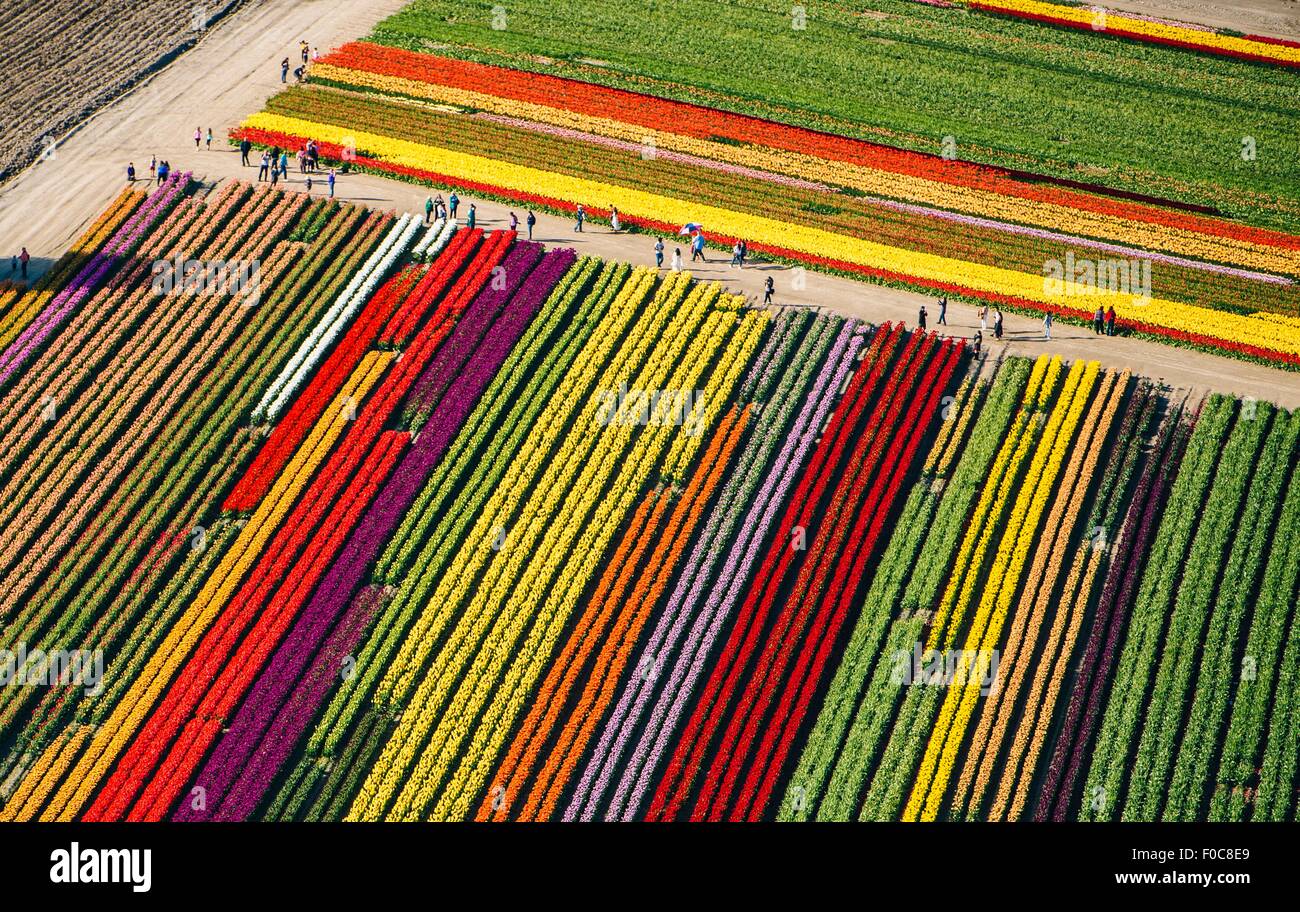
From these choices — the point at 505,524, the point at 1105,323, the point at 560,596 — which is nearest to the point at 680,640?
the point at 560,596

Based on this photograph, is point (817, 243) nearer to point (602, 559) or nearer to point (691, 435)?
point (691, 435)

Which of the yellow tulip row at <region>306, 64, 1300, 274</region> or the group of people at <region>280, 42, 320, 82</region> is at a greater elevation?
the group of people at <region>280, 42, 320, 82</region>

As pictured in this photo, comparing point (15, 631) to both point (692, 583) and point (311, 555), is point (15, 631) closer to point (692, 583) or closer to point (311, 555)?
point (311, 555)

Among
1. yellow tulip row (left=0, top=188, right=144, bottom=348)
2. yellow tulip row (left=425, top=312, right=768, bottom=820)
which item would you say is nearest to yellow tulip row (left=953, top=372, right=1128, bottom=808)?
yellow tulip row (left=425, top=312, right=768, bottom=820)

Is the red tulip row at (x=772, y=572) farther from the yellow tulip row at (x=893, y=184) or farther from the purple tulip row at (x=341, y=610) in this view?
the purple tulip row at (x=341, y=610)

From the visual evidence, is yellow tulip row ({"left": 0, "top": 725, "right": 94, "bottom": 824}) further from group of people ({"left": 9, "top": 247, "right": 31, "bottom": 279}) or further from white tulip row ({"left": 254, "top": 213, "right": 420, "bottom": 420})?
group of people ({"left": 9, "top": 247, "right": 31, "bottom": 279})

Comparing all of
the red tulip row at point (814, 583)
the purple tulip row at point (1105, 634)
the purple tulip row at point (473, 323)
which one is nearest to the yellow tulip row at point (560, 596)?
the red tulip row at point (814, 583)
